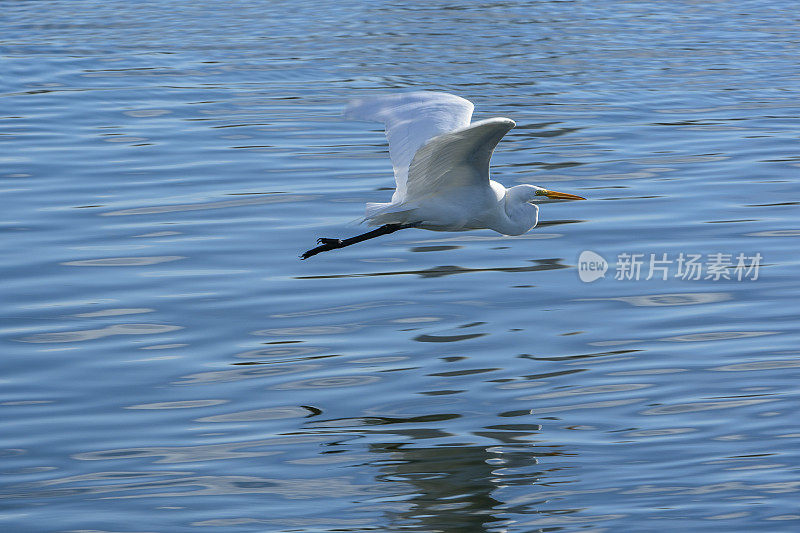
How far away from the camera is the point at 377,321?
927 centimetres

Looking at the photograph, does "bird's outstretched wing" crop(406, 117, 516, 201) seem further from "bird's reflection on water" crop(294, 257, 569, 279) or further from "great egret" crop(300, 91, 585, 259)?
"bird's reflection on water" crop(294, 257, 569, 279)

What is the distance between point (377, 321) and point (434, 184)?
3.72 ft

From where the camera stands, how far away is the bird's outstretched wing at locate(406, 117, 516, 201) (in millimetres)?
7602

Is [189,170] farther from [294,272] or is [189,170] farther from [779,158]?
[779,158]

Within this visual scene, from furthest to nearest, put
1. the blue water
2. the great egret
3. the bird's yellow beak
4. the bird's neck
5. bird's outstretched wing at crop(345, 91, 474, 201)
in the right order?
1. the bird's yellow beak
2. the bird's neck
3. bird's outstretched wing at crop(345, 91, 474, 201)
4. the great egret
5. the blue water

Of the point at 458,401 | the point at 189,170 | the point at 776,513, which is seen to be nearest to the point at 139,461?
the point at 458,401

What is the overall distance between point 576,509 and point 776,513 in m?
1.02

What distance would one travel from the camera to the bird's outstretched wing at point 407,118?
8969 millimetres

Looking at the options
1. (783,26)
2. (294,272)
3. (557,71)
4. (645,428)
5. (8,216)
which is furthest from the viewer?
(783,26)

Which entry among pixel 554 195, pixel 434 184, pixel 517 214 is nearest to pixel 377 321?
pixel 434 184

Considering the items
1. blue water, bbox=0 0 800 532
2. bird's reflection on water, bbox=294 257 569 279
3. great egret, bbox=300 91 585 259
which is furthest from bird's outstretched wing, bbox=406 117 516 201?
bird's reflection on water, bbox=294 257 569 279

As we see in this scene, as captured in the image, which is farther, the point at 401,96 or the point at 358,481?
the point at 401,96

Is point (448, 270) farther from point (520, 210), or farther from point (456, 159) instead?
point (456, 159)

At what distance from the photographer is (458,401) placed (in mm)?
7910
